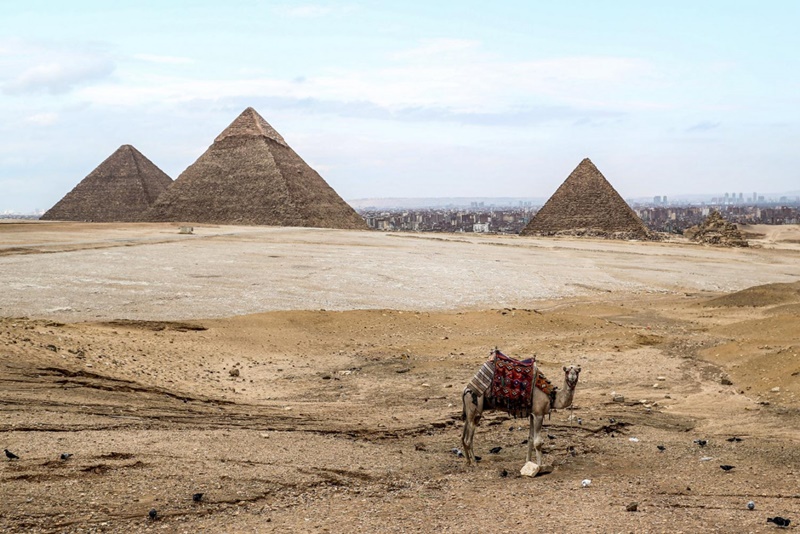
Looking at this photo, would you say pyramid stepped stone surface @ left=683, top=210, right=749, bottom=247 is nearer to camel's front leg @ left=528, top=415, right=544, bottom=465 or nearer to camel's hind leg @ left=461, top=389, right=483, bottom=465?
camel's front leg @ left=528, top=415, right=544, bottom=465

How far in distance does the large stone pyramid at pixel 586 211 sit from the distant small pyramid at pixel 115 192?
49.5 meters

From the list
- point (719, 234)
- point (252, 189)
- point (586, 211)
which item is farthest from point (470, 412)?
point (252, 189)

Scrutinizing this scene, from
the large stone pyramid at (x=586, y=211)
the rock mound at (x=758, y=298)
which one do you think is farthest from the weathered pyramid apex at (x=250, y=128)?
the rock mound at (x=758, y=298)

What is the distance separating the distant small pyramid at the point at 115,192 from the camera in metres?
92.8

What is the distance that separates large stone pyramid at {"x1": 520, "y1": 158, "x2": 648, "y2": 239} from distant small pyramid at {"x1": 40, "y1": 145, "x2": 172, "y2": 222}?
49503 millimetres

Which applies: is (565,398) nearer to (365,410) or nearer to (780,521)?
(780,521)

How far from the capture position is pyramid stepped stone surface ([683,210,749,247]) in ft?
194

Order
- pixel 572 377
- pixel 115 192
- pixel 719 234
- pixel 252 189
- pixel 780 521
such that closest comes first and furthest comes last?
pixel 780 521 < pixel 572 377 < pixel 719 234 < pixel 252 189 < pixel 115 192

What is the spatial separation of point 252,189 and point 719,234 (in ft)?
160

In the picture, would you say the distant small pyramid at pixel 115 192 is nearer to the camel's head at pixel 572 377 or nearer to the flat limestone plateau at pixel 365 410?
the flat limestone plateau at pixel 365 410

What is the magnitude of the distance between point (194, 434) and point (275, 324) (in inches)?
311

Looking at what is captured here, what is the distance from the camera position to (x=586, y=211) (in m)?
71.3

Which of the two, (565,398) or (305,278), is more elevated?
(565,398)

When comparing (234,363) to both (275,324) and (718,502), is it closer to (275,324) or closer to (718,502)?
(275,324)
